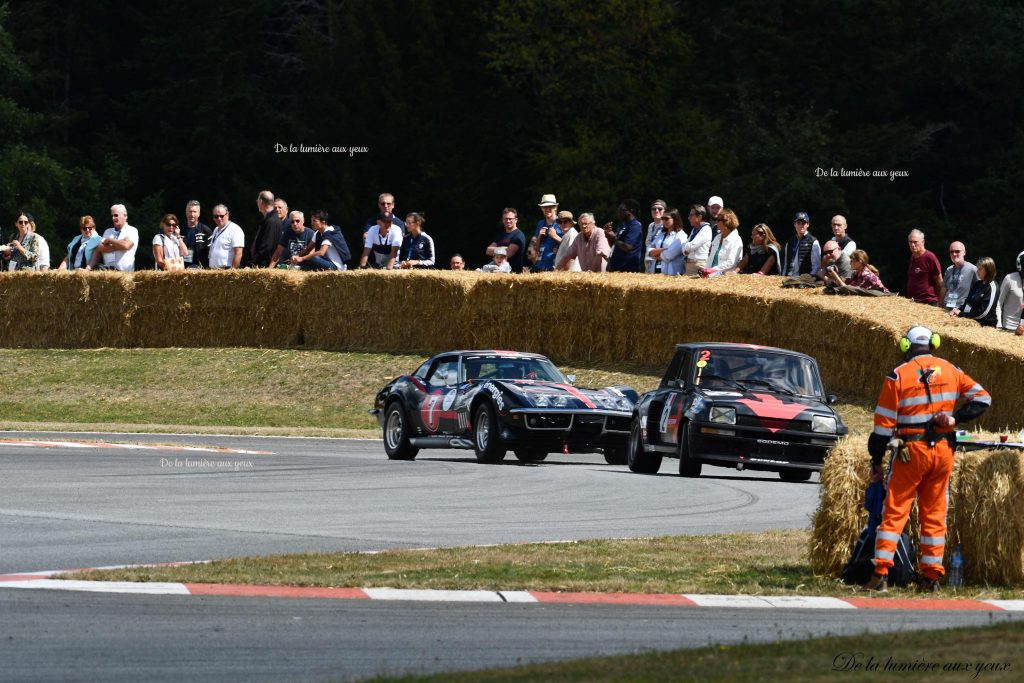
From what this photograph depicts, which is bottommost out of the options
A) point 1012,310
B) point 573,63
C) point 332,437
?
point 332,437

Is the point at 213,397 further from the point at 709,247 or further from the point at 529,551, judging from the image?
the point at 529,551

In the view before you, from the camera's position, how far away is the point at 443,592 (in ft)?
32.9

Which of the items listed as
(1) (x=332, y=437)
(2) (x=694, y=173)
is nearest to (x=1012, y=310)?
(1) (x=332, y=437)

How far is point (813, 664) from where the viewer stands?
7.55 meters

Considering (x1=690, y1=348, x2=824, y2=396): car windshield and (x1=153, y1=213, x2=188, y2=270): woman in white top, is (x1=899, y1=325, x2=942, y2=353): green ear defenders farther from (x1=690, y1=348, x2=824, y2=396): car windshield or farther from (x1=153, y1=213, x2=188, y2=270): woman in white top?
(x1=153, y1=213, x2=188, y2=270): woman in white top

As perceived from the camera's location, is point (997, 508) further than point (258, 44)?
No

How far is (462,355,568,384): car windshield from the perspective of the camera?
66.4 ft

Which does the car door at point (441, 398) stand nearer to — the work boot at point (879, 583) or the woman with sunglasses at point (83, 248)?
the work boot at point (879, 583)

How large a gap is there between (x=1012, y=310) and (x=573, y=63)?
29.7 metres

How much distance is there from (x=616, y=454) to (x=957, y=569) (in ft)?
31.9

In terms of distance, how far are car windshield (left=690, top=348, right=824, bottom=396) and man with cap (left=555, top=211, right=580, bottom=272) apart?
362 inches

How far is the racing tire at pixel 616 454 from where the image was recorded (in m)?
19.7

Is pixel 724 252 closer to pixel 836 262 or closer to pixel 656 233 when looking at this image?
pixel 656 233

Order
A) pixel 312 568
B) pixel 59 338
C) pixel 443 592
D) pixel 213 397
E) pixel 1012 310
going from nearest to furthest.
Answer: pixel 443 592
pixel 312 568
pixel 1012 310
pixel 213 397
pixel 59 338
